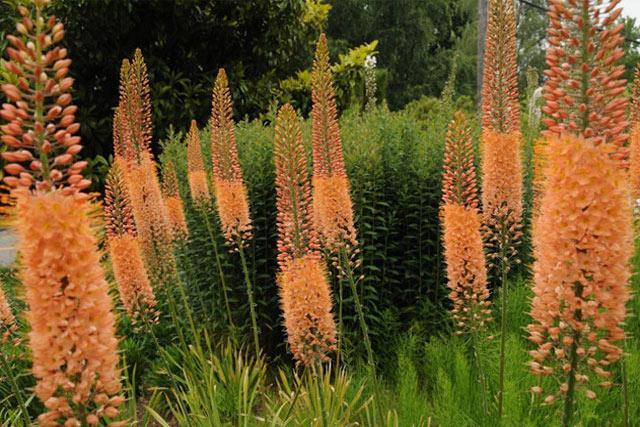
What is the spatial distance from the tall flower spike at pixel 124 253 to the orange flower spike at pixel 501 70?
2.36 m

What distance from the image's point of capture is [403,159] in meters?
6.51

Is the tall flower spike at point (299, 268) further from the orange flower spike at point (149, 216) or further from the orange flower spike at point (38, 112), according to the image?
the orange flower spike at point (38, 112)

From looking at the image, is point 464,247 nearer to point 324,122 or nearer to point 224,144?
point 324,122

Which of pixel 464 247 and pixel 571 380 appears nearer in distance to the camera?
pixel 571 380

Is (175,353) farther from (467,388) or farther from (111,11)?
(111,11)

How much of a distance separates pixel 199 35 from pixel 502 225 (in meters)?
6.71

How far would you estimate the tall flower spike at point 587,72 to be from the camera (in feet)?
7.09

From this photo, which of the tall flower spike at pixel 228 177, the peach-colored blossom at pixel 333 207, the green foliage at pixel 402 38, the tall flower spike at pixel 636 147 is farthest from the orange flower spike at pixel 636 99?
the green foliage at pixel 402 38

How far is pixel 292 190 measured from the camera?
11.3 ft

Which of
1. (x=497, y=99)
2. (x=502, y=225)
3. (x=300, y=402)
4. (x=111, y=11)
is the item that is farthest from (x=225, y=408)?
A: (x=111, y=11)

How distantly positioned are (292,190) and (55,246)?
1709 millimetres

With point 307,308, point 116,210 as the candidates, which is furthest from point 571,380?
point 116,210

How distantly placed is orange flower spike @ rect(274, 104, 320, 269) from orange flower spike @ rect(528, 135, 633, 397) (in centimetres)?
144

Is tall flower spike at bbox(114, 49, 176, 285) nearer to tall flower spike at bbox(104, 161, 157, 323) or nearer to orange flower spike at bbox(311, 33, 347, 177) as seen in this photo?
tall flower spike at bbox(104, 161, 157, 323)
